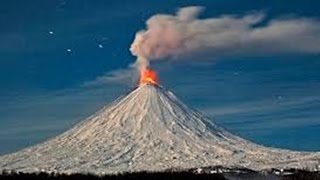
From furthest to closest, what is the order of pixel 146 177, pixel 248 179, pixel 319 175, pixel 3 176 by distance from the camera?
pixel 248 179 → pixel 319 175 → pixel 146 177 → pixel 3 176

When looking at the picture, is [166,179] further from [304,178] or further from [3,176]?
[304,178]

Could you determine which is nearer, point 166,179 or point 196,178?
point 166,179

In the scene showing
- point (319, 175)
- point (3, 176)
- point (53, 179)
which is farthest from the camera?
point (319, 175)

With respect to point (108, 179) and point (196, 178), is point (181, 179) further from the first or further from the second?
point (108, 179)

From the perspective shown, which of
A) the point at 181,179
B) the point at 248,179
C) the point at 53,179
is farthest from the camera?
the point at 248,179

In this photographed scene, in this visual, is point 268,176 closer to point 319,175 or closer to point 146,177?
point 319,175

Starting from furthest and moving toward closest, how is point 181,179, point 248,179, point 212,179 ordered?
point 248,179
point 212,179
point 181,179

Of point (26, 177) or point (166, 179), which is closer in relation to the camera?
point (26, 177)

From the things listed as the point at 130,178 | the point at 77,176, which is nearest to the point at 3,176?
the point at 77,176

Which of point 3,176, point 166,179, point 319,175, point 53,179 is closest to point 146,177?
point 166,179
